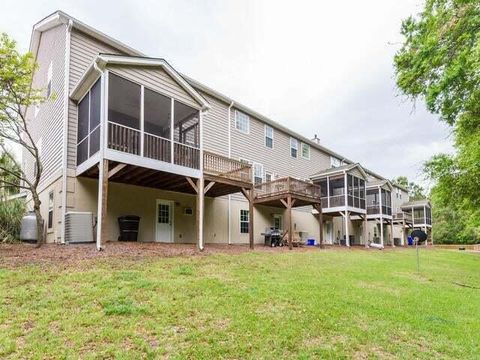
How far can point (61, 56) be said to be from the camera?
1245 centimetres

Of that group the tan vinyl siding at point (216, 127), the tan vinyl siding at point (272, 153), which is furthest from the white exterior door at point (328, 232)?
the tan vinyl siding at point (216, 127)

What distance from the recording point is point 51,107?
1337 cm

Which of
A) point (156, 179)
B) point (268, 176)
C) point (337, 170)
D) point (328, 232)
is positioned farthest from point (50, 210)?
point (328, 232)

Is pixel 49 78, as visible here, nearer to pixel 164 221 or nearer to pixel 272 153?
pixel 164 221

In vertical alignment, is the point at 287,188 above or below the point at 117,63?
below

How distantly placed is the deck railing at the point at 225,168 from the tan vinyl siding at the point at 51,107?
5286 millimetres

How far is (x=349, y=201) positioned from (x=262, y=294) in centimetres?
1763

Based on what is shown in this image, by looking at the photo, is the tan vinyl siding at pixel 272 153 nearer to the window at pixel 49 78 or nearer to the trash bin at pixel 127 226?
the trash bin at pixel 127 226

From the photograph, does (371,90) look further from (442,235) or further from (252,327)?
(442,235)

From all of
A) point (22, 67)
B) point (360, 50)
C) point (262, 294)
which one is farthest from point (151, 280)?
point (360, 50)

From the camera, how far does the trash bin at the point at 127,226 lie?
1197 cm

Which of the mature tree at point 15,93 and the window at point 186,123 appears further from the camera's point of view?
the window at point 186,123

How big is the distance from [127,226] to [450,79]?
11.0m

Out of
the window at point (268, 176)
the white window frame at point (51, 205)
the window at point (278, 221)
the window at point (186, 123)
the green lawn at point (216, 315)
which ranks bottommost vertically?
the green lawn at point (216, 315)
